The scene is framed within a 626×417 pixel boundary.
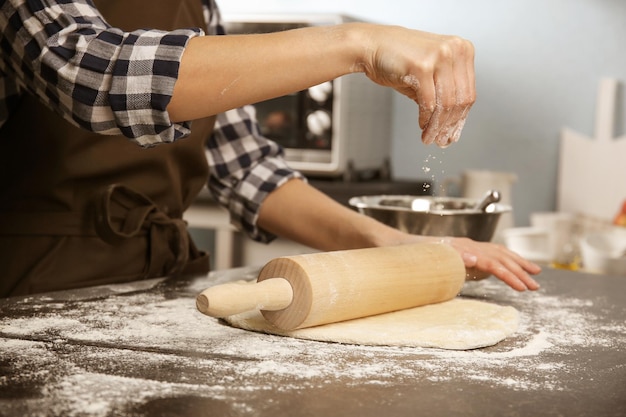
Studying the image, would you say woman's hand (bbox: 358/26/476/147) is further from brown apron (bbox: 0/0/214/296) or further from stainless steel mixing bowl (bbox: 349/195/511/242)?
brown apron (bbox: 0/0/214/296)

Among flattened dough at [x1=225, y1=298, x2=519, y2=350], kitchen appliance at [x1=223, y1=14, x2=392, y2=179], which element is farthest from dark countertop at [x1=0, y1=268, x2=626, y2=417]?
kitchen appliance at [x1=223, y1=14, x2=392, y2=179]

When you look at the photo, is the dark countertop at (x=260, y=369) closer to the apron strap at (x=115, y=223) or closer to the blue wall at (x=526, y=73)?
the apron strap at (x=115, y=223)

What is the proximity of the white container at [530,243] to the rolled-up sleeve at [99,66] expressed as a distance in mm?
1415

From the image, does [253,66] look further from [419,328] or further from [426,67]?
[419,328]

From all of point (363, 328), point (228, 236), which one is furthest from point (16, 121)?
point (228, 236)

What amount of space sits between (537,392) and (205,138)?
0.75 meters

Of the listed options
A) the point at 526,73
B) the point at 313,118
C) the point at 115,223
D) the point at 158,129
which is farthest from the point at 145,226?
the point at 526,73

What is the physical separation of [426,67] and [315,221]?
475mm

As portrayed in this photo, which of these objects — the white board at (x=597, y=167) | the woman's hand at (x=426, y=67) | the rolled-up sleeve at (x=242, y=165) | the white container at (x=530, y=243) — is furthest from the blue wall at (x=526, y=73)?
the woman's hand at (x=426, y=67)

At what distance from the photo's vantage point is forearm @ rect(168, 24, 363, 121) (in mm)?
874

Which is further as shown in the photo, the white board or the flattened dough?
the white board

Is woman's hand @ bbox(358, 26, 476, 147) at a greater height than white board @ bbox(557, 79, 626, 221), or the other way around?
woman's hand @ bbox(358, 26, 476, 147)

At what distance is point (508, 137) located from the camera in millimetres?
2568

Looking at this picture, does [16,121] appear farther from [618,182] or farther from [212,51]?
[618,182]
